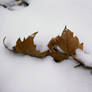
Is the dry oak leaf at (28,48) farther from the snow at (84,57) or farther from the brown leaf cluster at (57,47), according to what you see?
the snow at (84,57)

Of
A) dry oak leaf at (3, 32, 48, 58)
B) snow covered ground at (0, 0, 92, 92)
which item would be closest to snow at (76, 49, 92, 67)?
snow covered ground at (0, 0, 92, 92)

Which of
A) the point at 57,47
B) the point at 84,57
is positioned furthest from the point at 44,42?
the point at 84,57

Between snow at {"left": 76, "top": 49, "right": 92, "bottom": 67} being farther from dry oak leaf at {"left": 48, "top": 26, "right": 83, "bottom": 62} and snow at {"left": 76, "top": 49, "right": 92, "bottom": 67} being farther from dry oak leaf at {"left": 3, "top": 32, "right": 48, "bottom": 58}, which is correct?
dry oak leaf at {"left": 3, "top": 32, "right": 48, "bottom": 58}

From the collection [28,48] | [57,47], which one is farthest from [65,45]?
[28,48]

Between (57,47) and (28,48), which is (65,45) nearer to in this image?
(57,47)

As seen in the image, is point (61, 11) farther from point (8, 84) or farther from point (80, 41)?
point (8, 84)

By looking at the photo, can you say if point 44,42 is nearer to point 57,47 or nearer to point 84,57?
point 57,47

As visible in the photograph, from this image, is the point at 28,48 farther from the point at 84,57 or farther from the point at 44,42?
the point at 84,57
